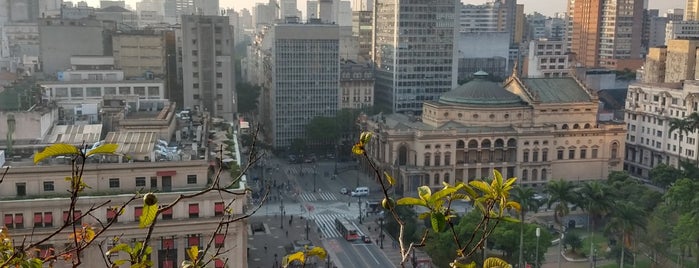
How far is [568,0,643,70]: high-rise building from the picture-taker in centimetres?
18598

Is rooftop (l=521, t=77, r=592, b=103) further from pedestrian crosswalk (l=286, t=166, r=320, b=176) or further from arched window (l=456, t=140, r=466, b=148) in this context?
pedestrian crosswalk (l=286, t=166, r=320, b=176)

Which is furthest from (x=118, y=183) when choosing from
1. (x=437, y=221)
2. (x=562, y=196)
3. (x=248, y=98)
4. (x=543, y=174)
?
(x=248, y=98)

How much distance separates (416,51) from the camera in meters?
132

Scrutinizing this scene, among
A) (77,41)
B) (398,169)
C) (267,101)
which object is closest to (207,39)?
(77,41)

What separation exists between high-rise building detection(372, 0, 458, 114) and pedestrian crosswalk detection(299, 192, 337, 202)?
129 feet

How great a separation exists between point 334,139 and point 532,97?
35.1m

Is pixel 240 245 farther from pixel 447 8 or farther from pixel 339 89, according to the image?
pixel 447 8

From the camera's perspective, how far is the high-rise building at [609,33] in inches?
7322

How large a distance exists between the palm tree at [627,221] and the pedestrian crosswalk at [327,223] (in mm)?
28212

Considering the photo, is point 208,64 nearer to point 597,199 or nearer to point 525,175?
point 525,175

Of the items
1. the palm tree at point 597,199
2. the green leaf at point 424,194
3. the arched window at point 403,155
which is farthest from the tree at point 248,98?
the green leaf at point 424,194

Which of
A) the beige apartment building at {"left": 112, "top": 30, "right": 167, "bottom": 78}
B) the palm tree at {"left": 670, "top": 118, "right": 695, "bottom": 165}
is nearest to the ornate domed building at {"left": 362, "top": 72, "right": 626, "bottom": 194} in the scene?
the palm tree at {"left": 670, "top": 118, "right": 695, "bottom": 165}

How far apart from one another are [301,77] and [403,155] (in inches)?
1164

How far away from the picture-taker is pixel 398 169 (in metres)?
99.9
